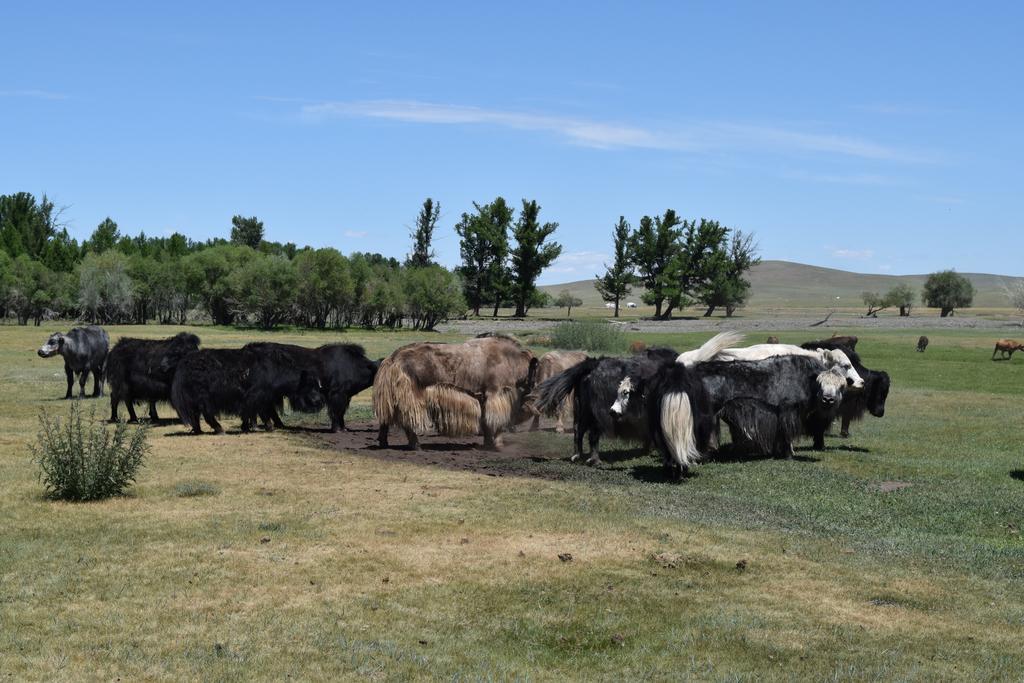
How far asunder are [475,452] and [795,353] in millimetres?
5632

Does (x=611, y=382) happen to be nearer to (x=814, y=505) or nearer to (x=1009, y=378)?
(x=814, y=505)

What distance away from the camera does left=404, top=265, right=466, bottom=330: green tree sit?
90.0 m

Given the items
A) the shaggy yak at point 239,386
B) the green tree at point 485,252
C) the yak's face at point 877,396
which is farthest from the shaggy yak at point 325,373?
the green tree at point 485,252

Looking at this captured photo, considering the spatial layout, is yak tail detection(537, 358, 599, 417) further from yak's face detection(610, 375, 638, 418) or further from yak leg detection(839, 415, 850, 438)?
yak leg detection(839, 415, 850, 438)

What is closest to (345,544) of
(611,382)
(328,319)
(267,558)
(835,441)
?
(267,558)

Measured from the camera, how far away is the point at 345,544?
392 inches

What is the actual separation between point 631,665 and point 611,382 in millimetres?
8609

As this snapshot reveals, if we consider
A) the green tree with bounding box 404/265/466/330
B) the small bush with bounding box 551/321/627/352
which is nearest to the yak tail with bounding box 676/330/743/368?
the small bush with bounding box 551/321/627/352

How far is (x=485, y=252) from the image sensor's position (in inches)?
4584

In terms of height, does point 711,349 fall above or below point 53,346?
above

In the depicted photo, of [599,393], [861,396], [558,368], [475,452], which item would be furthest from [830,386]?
[475,452]

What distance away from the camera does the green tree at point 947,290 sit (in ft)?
469

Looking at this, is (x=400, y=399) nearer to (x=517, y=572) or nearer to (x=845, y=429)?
(x=517, y=572)

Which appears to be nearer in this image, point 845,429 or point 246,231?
point 845,429
